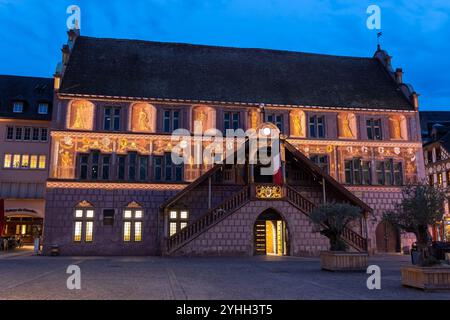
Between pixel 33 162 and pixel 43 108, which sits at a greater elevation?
pixel 43 108

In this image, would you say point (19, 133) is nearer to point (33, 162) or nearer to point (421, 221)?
point (33, 162)

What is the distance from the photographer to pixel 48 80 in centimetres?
4694

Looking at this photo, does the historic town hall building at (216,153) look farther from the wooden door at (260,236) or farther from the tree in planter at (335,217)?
the tree in planter at (335,217)

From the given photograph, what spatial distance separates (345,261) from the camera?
1814 cm

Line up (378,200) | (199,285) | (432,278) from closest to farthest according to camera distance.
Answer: (432,278)
(199,285)
(378,200)

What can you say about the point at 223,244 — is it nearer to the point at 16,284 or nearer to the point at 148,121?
the point at 148,121

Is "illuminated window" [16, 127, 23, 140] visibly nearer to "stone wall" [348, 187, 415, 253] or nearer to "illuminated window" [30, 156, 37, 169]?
"illuminated window" [30, 156, 37, 169]

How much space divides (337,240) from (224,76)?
19.5 m

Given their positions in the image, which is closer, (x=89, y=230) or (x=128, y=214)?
(x=89, y=230)

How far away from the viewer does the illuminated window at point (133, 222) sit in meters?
29.2

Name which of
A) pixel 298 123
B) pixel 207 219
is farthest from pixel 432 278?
pixel 298 123

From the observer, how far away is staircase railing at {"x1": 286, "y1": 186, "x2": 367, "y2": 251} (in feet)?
89.1

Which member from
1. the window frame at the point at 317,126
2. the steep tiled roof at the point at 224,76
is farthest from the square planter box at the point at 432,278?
the steep tiled roof at the point at 224,76
